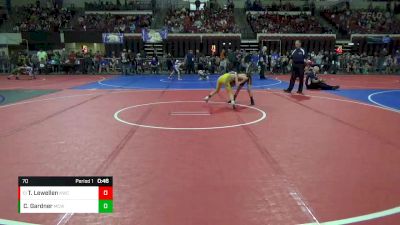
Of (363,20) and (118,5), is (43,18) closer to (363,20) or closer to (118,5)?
(118,5)

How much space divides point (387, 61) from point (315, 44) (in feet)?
21.0

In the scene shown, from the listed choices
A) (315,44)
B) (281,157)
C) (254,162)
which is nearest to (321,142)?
(281,157)

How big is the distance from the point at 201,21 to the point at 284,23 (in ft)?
24.0

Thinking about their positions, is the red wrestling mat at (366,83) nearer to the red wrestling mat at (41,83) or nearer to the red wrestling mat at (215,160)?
the red wrestling mat at (215,160)

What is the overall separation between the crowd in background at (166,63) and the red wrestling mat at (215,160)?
Result: 14.5 meters

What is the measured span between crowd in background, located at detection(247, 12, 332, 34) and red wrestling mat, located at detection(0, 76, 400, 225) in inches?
887

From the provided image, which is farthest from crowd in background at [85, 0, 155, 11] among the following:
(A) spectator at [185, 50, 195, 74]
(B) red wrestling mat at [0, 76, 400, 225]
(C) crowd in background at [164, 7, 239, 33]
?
(B) red wrestling mat at [0, 76, 400, 225]

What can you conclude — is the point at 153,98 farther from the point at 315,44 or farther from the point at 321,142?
the point at 315,44

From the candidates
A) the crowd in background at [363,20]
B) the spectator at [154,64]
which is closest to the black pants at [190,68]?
the spectator at [154,64]

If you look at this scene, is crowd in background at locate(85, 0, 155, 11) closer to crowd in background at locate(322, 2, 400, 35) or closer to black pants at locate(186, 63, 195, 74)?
black pants at locate(186, 63, 195, 74)

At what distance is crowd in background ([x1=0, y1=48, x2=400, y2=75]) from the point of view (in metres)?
23.8

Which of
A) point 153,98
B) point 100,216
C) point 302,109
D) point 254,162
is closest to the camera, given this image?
point 100,216

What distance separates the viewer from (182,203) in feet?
12.9

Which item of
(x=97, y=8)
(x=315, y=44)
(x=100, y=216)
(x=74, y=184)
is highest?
(x=97, y=8)
